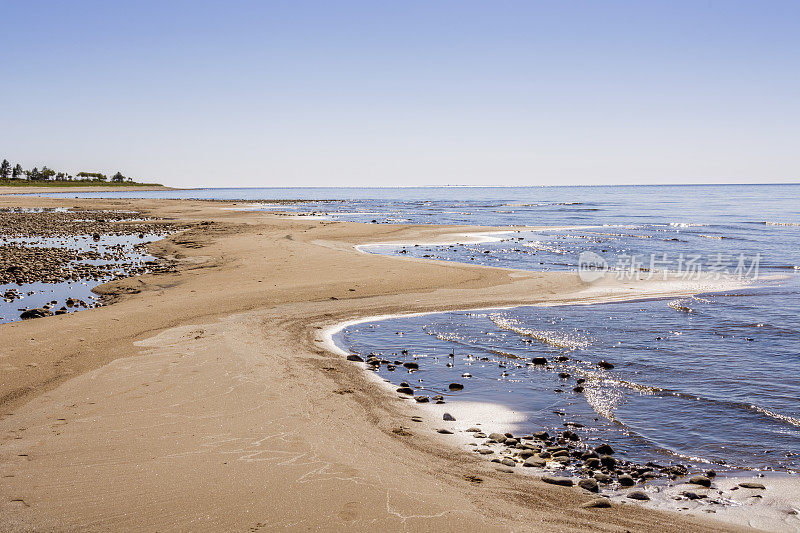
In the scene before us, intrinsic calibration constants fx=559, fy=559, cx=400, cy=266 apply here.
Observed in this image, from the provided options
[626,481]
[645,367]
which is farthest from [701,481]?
[645,367]

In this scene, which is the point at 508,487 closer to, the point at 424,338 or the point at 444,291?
the point at 424,338

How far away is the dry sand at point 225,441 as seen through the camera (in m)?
6.37

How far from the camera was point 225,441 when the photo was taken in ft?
26.9

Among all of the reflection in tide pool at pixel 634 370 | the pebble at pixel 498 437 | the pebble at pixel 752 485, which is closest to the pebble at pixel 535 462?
the pebble at pixel 498 437

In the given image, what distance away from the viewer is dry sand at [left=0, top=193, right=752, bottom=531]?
20.9ft

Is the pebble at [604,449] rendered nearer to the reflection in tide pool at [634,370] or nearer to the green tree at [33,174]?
the reflection in tide pool at [634,370]

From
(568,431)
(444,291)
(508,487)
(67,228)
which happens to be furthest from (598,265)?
(67,228)

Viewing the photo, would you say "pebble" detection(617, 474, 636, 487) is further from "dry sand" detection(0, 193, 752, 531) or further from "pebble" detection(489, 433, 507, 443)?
"pebble" detection(489, 433, 507, 443)

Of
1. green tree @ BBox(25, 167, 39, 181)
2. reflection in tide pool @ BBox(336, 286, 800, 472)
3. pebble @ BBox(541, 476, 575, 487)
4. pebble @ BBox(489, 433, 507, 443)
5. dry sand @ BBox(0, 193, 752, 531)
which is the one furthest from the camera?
green tree @ BBox(25, 167, 39, 181)

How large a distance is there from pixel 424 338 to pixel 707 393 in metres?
7.03

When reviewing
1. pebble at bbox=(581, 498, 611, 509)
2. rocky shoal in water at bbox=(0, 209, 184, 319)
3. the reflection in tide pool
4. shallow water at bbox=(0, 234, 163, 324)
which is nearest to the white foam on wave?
the reflection in tide pool

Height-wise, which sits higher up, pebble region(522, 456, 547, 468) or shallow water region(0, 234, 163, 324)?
shallow water region(0, 234, 163, 324)

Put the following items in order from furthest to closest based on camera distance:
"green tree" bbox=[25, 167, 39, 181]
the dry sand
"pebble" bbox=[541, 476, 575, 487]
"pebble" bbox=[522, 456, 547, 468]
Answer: "green tree" bbox=[25, 167, 39, 181] → "pebble" bbox=[522, 456, 547, 468] → "pebble" bbox=[541, 476, 575, 487] → the dry sand

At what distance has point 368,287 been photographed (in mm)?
21828
